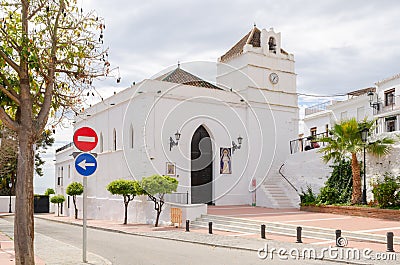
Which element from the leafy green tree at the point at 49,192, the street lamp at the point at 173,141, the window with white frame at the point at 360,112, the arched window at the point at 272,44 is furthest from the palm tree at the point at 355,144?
the leafy green tree at the point at 49,192

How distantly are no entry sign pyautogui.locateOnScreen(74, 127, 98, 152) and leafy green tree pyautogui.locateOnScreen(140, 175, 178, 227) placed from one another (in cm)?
938

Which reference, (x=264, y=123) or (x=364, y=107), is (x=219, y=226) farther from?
(x=364, y=107)

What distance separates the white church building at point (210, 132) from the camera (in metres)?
24.4

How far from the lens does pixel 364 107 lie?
33812mm

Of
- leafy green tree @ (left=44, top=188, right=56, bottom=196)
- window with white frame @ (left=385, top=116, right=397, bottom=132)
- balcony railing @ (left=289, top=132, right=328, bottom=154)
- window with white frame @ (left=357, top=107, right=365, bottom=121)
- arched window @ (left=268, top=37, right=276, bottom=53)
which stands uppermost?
arched window @ (left=268, top=37, right=276, bottom=53)

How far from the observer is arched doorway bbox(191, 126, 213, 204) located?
2600cm

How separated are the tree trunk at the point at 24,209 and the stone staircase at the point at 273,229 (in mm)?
8809

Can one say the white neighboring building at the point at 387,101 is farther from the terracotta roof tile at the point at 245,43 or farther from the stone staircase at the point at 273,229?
the stone staircase at the point at 273,229

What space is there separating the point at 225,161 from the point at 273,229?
37.9 feet

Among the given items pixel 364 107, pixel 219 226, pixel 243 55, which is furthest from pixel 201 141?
pixel 364 107

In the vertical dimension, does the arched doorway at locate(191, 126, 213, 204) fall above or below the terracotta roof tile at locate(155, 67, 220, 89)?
below

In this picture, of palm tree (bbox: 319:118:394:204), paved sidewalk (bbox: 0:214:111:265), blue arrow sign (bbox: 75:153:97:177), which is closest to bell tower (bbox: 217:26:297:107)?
palm tree (bbox: 319:118:394:204)

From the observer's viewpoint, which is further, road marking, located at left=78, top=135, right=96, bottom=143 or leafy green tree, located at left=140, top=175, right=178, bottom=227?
leafy green tree, located at left=140, top=175, right=178, bottom=227

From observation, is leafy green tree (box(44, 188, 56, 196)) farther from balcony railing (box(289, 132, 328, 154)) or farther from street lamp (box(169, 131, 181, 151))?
balcony railing (box(289, 132, 328, 154))
